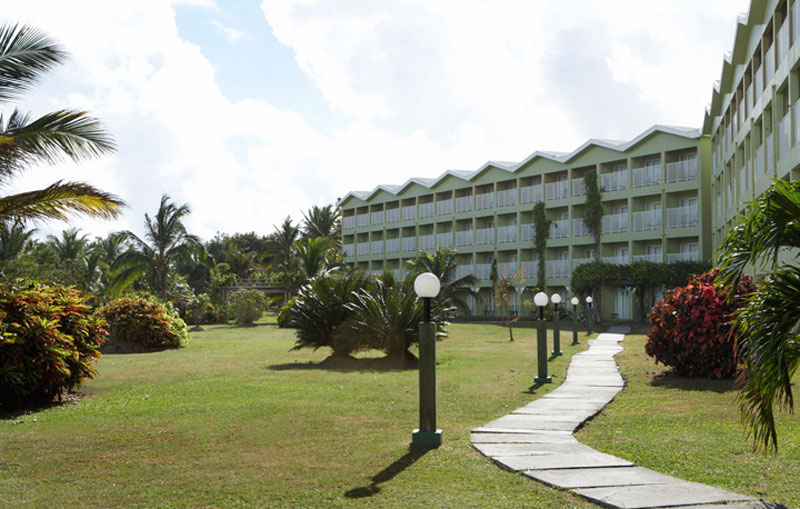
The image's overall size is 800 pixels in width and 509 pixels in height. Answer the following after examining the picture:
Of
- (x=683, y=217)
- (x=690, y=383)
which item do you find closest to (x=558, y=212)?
(x=683, y=217)

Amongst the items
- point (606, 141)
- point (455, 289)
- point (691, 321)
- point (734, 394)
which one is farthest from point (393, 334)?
point (606, 141)

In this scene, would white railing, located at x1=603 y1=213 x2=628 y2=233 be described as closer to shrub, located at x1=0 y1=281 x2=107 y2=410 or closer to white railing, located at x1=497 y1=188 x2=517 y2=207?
white railing, located at x1=497 y1=188 x2=517 y2=207

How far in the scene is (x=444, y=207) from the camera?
5281 centimetres

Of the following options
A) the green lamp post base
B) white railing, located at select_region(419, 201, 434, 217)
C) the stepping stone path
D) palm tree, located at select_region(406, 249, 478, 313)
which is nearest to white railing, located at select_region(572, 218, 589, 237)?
palm tree, located at select_region(406, 249, 478, 313)

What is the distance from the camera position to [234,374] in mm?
14531

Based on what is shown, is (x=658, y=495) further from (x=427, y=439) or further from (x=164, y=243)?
(x=164, y=243)

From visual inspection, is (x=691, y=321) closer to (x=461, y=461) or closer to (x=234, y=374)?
(x=461, y=461)

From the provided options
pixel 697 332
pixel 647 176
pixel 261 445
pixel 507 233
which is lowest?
pixel 261 445

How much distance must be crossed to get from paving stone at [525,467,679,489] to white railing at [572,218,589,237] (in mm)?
38638

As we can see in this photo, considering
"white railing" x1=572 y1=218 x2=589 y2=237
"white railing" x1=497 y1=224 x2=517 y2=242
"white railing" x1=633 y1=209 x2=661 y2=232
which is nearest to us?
"white railing" x1=633 y1=209 x2=661 y2=232

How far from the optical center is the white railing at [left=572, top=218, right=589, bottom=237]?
1708 inches

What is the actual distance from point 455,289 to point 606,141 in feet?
43.1

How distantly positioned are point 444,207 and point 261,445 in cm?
4599

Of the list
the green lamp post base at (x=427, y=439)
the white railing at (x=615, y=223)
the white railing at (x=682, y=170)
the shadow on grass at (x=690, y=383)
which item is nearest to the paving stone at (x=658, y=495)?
the green lamp post base at (x=427, y=439)
